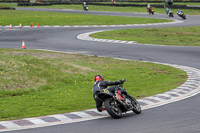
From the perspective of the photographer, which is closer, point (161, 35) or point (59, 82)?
point (59, 82)

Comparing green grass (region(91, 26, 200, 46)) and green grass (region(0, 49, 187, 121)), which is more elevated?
green grass (region(0, 49, 187, 121))

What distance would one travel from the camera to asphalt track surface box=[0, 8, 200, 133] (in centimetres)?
1116

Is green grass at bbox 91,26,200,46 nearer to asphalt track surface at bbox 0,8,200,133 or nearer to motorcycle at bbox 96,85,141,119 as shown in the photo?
asphalt track surface at bbox 0,8,200,133

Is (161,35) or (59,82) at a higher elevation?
(59,82)

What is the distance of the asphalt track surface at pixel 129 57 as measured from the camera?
11.2 meters

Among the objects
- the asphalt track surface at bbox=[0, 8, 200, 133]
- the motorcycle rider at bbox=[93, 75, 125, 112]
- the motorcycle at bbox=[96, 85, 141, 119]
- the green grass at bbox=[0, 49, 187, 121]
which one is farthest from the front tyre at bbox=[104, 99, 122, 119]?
Answer: the green grass at bbox=[0, 49, 187, 121]

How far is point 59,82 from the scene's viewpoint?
18.3 meters

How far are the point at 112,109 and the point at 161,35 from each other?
29.4 m

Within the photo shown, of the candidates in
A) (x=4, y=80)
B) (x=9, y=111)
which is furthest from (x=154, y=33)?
(x=9, y=111)

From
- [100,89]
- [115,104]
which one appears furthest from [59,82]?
[115,104]

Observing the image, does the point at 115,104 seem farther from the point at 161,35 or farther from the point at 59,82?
the point at 161,35

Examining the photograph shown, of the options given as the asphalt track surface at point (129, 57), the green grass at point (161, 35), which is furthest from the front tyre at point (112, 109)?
the green grass at point (161, 35)

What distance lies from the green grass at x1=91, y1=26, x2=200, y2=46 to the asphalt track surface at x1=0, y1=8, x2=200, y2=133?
107 inches

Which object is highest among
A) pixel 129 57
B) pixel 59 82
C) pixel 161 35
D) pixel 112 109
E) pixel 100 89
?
pixel 100 89
